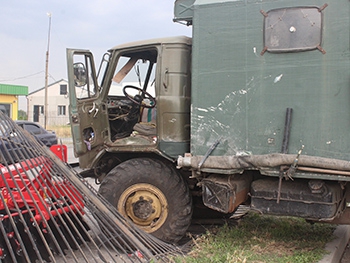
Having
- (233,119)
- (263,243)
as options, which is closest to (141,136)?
(233,119)

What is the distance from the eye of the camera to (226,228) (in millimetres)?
5031

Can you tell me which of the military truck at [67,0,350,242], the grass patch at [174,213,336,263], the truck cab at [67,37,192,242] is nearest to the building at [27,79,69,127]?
the truck cab at [67,37,192,242]

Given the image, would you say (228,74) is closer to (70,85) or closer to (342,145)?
(342,145)

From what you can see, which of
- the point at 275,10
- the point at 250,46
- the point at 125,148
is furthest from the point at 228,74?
the point at 125,148

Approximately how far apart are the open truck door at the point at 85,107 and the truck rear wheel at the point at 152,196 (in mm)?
560

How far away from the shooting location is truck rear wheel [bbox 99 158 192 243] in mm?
4855

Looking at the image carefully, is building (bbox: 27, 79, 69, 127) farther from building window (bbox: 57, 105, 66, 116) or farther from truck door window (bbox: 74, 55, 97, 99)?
truck door window (bbox: 74, 55, 97, 99)

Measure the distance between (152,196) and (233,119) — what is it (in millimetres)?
1386

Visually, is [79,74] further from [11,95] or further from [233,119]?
[11,95]

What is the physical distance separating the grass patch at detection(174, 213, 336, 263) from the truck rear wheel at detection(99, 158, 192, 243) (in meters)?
0.37

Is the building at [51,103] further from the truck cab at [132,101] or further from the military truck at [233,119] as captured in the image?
the military truck at [233,119]

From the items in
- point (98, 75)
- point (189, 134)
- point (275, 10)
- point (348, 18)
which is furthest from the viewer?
point (98, 75)

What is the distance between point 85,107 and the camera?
5219 millimetres

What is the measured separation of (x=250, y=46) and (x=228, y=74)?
0.36 meters
